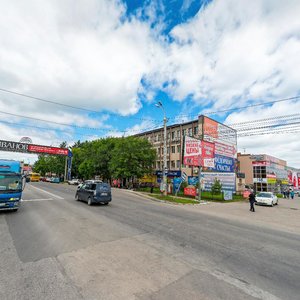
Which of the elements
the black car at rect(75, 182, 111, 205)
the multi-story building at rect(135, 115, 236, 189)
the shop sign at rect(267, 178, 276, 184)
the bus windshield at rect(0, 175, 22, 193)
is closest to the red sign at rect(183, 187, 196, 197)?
the multi-story building at rect(135, 115, 236, 189)

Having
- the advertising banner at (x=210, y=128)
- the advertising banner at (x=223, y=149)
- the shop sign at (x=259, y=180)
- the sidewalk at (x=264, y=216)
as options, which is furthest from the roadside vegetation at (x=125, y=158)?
the shop sign at (x=259, y=180)

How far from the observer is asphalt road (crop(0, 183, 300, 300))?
376cm

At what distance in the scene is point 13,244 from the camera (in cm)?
607

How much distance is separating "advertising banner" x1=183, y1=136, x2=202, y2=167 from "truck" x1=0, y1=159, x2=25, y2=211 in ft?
55.2

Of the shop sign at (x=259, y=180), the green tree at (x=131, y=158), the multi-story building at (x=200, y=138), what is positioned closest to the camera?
the multi-story building at (x=200, y=138)

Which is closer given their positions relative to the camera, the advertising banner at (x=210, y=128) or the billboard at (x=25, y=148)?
the advertising banner at (x=210, y=128)

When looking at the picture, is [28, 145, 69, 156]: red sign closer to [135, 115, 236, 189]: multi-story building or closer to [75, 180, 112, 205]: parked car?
[135, 115, 236, 189]: multi-story building

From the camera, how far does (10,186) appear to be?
10812 mm

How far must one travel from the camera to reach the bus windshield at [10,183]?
10.6 m

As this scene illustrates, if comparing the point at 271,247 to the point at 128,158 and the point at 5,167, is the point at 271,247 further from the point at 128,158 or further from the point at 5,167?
the point at 128,158

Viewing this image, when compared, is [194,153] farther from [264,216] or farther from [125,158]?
[125,158]

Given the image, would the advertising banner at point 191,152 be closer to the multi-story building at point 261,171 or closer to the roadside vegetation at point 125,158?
the roadside vegetation at point 125,158

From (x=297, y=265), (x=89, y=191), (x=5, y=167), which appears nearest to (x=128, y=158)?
(x=89, y=191)

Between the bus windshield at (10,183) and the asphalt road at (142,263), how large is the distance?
2.72 m
